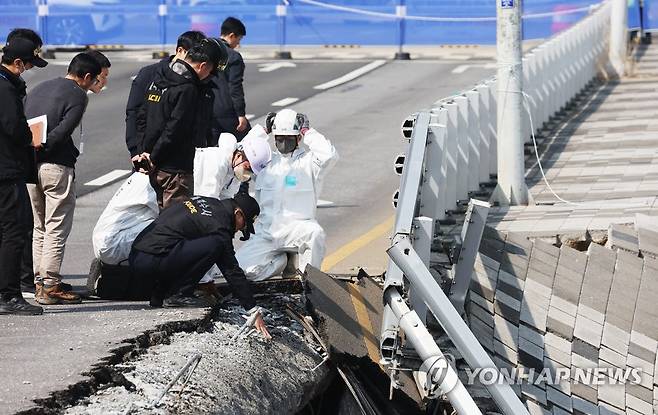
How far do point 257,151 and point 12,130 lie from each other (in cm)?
180

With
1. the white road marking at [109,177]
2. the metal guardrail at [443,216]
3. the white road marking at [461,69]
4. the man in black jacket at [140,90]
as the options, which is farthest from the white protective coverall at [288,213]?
the white road marking at [461,69]

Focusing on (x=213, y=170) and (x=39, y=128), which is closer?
(x=39, y=128)

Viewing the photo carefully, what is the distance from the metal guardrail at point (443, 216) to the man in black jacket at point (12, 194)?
218 centimetres

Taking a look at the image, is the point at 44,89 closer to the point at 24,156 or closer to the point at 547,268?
the point at 24,156

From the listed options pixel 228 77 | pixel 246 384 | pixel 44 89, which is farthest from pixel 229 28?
pixel 246 384

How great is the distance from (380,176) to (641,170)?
315cm

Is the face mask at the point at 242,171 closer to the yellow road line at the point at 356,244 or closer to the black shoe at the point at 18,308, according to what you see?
the black shoe at the point at 18,308

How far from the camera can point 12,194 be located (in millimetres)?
8258

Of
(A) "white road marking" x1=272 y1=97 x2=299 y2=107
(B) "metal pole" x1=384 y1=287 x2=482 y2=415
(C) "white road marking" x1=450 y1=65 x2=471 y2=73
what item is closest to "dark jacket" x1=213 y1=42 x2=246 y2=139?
(B) "metal pole" x1=384 y1=287 x2=482 y2=415

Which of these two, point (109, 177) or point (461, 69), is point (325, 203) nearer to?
point (109, 177)

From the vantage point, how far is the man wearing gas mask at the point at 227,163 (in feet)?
30.5

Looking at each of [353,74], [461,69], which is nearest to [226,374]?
[353,74]

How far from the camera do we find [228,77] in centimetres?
1276

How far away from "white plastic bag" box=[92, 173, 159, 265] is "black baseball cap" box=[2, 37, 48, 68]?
1.21 m
